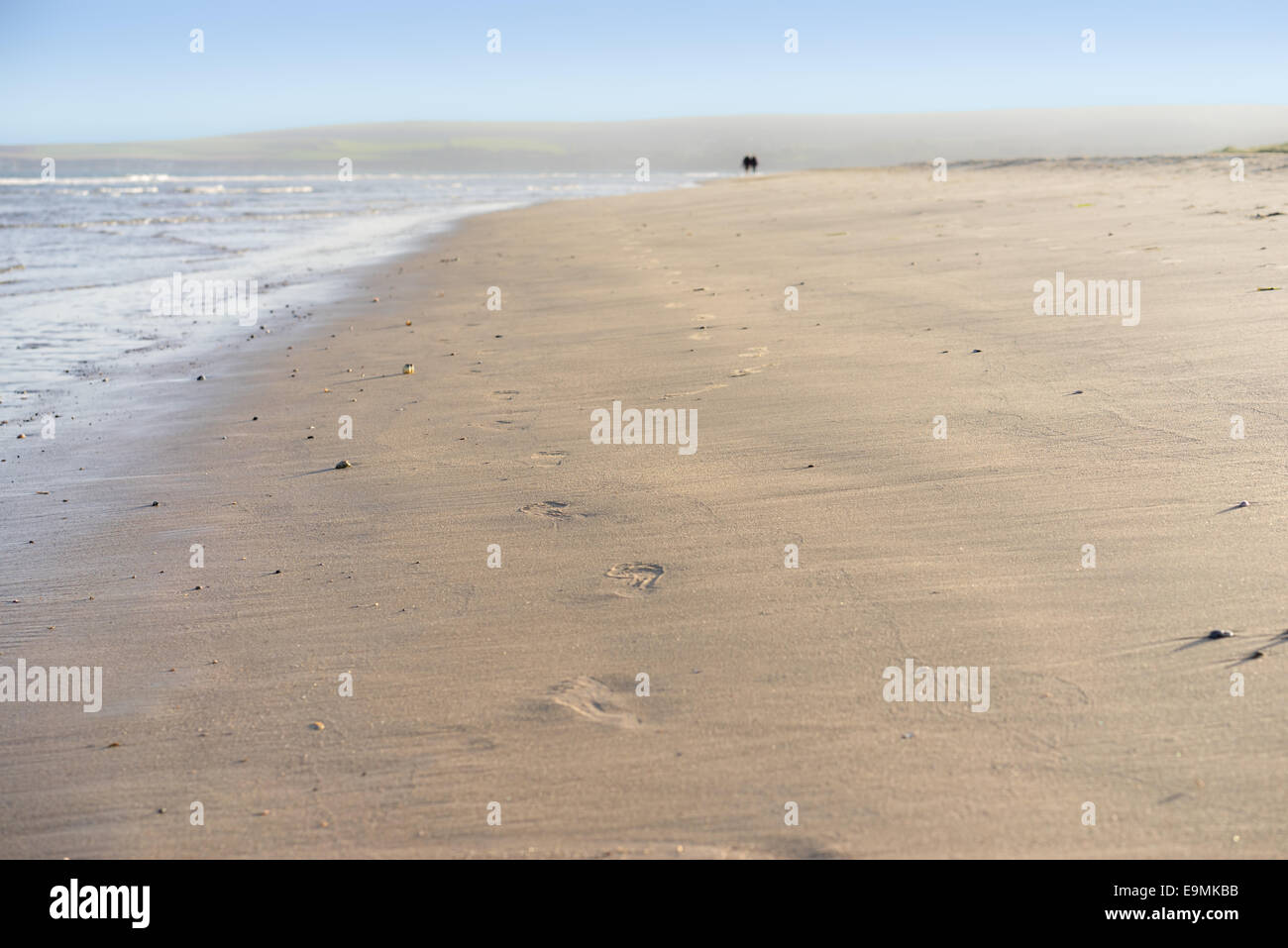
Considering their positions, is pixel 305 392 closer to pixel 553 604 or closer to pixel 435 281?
pixel 553 604

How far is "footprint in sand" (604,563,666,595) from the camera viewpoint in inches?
128

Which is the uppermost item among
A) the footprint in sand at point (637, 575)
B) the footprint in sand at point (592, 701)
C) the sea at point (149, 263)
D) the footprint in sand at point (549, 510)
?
the sea at point (149, 263)

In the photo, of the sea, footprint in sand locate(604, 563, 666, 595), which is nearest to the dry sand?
footprint in sand locate(604, 563, 666, 595)

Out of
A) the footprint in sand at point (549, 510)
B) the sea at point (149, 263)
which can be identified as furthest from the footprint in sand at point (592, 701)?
the sea at point (149, 263)

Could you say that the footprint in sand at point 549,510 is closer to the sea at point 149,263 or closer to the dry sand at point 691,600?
the dry sand at point 691,600

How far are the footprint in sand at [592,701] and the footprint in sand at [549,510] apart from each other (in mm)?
1237

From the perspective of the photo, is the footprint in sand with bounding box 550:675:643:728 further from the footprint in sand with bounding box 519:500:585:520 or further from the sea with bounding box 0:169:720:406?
the sea with bounding box 0:169:720:406

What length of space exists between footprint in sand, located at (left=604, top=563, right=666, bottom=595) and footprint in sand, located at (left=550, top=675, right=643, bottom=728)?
554 millimetres

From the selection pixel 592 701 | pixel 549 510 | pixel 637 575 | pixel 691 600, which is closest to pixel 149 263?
pixel 549 510

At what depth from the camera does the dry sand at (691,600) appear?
2.20 meters
